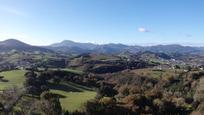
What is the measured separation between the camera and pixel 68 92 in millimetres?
126875

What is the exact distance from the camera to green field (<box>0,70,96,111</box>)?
9859cm

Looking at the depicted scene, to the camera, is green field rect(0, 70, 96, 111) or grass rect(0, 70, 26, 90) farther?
grass rect(0, 70, 26, 90)

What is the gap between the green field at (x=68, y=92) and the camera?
9859 centimetres

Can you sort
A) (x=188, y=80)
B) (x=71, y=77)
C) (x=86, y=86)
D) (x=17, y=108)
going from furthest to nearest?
(x=188, y=80)
(x=71, y=77)
(x=86, y=86)
(x=17, y=108)

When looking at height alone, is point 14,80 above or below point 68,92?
above

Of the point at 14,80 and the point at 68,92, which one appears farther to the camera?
the point at 14,80

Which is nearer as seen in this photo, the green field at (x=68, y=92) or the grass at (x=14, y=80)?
the green field at (x=68, y=92)

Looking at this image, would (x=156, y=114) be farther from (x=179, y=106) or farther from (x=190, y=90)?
(x=190, y=90)

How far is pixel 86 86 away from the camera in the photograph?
156625mm

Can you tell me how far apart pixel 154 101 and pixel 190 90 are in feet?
198

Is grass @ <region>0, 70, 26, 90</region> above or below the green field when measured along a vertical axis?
above

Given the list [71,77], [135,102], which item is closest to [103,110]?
[135,102]

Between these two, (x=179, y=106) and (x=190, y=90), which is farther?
(x=190, y=90)

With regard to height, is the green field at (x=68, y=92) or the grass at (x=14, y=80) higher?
the grass at (x=14, y=80)
